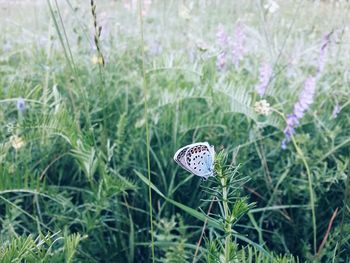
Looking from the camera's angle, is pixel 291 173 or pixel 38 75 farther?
pixel 38 75

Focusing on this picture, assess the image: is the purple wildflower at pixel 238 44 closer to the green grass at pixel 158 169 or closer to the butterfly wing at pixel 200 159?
the green grass at pixel 158 169

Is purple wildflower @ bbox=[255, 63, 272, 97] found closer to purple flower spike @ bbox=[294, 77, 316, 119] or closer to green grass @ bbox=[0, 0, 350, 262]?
green grass @ bbox=[0, 0, 350, 262]

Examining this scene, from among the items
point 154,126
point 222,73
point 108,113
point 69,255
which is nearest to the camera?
point 69,255

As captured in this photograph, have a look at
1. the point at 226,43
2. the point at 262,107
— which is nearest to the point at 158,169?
the point at 262,107

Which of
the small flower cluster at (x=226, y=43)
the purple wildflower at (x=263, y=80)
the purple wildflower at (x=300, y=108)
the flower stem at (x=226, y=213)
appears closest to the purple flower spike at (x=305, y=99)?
the purple wildflower at (x=300, y=108)

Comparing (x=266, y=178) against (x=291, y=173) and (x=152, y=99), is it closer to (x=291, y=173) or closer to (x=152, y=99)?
(x=291, y=173)

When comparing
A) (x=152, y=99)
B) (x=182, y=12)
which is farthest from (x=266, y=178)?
(x=182, y=12)

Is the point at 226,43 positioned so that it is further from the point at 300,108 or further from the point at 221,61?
the point at 300,108

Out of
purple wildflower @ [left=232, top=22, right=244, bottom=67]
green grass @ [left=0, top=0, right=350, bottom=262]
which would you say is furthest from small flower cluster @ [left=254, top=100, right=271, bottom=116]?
purple wildflower @ [left=232, top=22, right=244, bottom=67]
